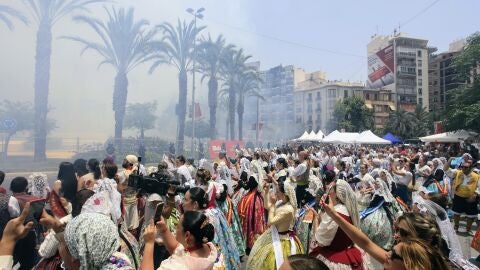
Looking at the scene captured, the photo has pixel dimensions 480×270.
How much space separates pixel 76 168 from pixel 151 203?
13.4ft

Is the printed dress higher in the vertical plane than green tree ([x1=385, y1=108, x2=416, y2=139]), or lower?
lower

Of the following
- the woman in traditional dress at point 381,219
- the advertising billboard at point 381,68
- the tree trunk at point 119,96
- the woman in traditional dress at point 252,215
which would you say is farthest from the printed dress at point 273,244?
the advertising billboard at point 381,68

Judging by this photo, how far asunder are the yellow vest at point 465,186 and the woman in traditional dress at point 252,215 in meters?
5.17

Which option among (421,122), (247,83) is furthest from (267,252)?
(421,122)

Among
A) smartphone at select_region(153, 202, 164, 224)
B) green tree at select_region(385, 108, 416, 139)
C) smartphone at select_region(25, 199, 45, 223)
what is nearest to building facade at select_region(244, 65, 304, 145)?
green tree at select_region(385, 108, 416, 139)

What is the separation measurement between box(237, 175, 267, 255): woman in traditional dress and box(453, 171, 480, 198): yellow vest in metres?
5.17

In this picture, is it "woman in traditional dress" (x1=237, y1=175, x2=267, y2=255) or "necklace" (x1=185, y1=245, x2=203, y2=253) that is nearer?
"necklace" (x1=185, y1=245, x2=203, y2=253)

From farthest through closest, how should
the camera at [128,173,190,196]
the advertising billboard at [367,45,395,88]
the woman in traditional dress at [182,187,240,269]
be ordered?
1. the advertising billboard at [367,45,395,88]
2. the woman in traditional dress at [182,187,240,269]
3. the camera at [128,173,190,196]

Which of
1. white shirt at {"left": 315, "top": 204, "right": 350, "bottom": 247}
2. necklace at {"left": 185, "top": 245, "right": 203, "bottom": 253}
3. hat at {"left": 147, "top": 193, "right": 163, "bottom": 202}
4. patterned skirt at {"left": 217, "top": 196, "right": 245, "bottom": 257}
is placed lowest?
patterned skirt at {"left": 217, "top": 196, "right": 245, "bottom": 257}

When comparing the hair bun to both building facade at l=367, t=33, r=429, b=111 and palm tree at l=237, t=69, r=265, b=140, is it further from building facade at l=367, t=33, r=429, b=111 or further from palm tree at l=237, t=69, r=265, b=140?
building facade at l=367, t=33, r=429, b=111

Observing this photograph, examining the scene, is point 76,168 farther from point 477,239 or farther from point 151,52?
point 151,52

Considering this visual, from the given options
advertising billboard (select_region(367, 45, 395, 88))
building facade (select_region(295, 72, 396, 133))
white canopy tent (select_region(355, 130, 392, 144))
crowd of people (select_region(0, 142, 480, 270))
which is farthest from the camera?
building facade (select_region(295, 72, 396, 133))

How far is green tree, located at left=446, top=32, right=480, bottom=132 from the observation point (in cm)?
2366

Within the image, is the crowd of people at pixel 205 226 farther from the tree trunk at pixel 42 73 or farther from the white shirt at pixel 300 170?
the tree trunk at pixel 42 73
